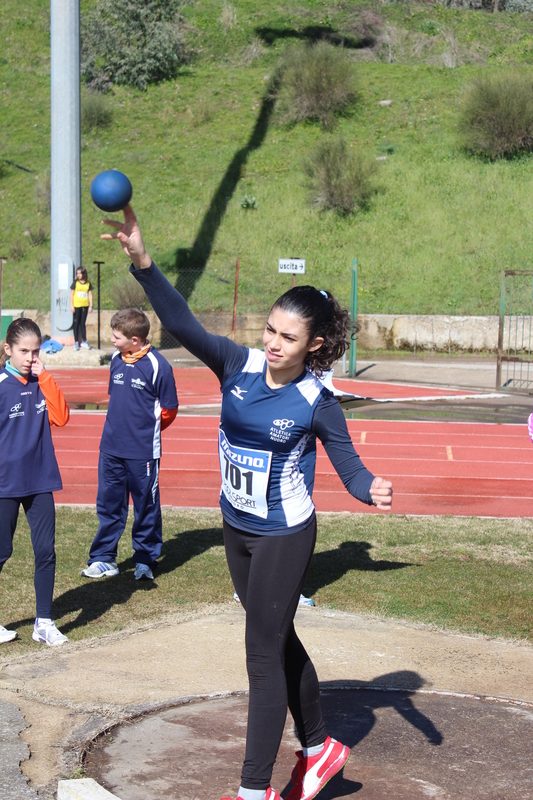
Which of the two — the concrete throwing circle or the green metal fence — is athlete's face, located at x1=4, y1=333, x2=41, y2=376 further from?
the green metal fence

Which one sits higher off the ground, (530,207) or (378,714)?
(530,207)

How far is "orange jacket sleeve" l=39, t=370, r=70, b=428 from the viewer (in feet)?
17.4

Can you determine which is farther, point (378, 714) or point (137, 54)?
point (137, 54)

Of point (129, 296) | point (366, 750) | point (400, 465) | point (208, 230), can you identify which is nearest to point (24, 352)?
point (366, 750)

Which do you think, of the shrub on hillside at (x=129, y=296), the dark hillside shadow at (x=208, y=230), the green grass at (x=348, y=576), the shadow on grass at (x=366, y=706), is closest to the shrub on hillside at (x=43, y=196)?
the dark hillside shadow at (x=208, y=230)

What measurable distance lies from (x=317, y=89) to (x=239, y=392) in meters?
38.9

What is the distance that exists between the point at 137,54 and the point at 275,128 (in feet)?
32.0

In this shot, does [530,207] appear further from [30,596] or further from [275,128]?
[30,596]

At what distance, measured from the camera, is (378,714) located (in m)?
4.36

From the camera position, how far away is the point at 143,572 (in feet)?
21.3

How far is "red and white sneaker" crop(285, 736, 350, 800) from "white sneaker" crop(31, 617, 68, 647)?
211 cm

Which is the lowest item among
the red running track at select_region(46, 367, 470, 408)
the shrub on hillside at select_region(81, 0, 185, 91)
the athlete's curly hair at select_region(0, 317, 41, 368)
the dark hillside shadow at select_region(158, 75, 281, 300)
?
the red running track at select_region(46, 367, 470, 408)

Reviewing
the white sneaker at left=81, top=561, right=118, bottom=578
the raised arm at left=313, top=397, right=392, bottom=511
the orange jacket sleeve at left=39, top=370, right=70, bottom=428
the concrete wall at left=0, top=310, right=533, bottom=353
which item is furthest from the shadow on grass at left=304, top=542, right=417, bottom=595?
the concrete wall at left=0, top=310, right=533, bottom=353

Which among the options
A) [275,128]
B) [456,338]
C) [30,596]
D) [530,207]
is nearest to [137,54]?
[275,128]
